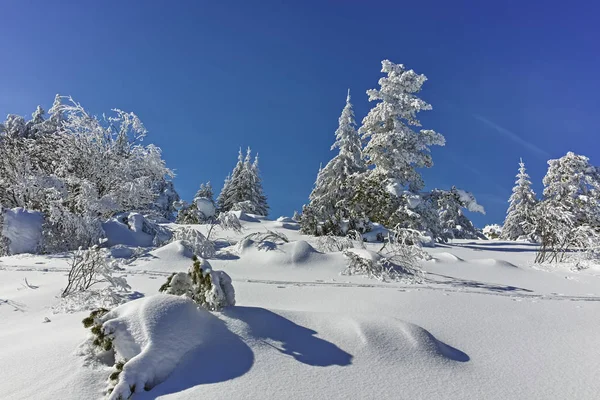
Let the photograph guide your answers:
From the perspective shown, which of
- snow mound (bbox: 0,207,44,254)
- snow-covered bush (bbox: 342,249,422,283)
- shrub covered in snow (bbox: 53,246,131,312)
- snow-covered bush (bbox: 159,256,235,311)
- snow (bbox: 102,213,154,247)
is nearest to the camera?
snow-covered bush (bbox: 159,256,235,311)

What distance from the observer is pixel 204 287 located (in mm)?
3674

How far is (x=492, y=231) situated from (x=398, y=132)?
103ft

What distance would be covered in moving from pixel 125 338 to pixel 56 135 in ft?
41.0

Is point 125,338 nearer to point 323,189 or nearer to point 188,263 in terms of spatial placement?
point 188,263

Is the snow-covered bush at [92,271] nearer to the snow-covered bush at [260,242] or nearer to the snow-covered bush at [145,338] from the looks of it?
the snow-covered bush at [145,338]

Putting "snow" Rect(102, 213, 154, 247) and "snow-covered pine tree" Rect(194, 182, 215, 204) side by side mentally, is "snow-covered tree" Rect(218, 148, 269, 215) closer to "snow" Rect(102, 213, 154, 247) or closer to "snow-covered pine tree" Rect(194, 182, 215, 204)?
"snow-covered pine tree" Rect(194, 182, 215, 204)

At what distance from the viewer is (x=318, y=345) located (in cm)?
318

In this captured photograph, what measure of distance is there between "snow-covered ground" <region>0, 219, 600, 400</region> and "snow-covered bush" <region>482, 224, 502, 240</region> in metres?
36.6

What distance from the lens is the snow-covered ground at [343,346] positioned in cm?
257

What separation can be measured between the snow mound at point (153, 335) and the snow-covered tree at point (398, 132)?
1337 cm

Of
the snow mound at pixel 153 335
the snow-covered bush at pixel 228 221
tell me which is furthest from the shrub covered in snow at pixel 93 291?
the snow-covered bush at pixel 228 221

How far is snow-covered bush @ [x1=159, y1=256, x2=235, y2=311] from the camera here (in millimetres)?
3572

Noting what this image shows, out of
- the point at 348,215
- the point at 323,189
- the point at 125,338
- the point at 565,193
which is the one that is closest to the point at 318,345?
the point at 125,338

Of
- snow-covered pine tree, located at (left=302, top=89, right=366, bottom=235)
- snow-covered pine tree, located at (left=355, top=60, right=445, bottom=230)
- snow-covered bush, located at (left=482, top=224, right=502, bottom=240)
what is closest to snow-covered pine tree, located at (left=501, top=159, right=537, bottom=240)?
snow-covered bush, located at (left=482, top=224, right=502, bottom=240)
